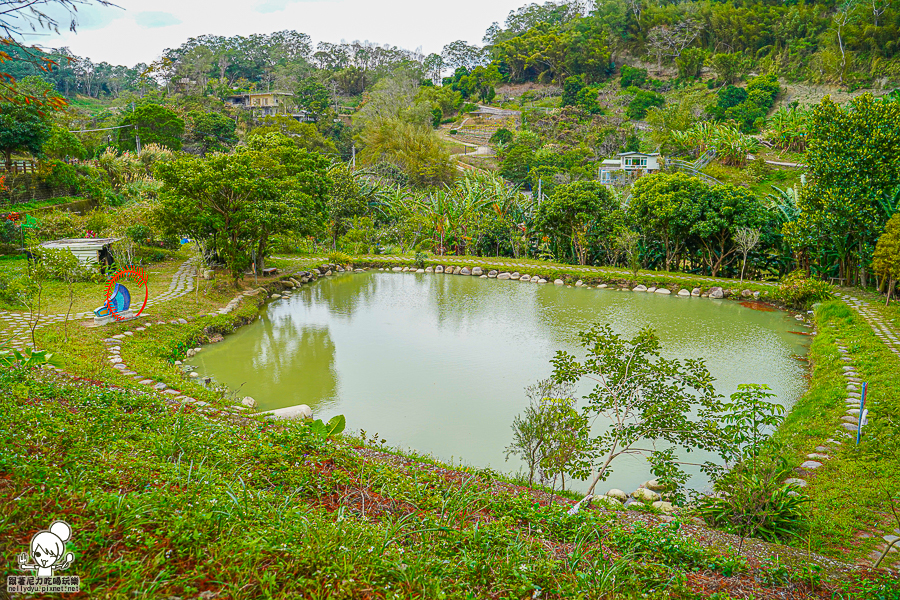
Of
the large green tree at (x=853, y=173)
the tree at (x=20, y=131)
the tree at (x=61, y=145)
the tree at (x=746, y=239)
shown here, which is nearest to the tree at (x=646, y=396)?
the large green tree at (x=853, y=173)

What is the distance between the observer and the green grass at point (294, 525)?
2.63 meters

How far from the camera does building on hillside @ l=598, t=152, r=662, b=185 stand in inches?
1314

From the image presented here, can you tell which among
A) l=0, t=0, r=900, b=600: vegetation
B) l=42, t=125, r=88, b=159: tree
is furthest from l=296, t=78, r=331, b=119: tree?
l=42, t=125, r=88, b=159: tree

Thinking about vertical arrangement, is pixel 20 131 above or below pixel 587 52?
below

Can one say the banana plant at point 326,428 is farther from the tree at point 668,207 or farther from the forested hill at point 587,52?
the forested hill at point 587,52

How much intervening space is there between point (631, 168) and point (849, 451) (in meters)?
30.8

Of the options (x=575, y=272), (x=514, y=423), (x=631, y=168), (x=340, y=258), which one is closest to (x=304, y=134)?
(x=631, y=168)

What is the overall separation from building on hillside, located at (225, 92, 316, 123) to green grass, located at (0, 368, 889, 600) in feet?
176

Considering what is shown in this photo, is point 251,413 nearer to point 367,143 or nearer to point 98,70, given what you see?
point 367,143

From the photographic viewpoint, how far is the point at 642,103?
49.5m

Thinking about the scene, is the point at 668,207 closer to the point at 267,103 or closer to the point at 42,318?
the point at 42,318

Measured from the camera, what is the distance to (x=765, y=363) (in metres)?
9.20

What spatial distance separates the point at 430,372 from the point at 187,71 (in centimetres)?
6539

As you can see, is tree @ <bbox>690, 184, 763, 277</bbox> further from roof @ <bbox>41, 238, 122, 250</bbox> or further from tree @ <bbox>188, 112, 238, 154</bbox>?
tree @ <bbox>188, 112, 238, 154</bbox>
